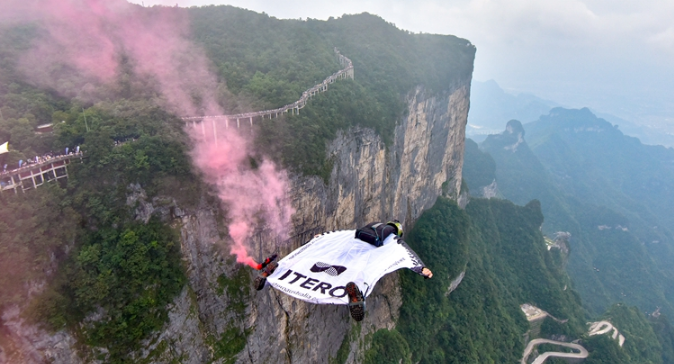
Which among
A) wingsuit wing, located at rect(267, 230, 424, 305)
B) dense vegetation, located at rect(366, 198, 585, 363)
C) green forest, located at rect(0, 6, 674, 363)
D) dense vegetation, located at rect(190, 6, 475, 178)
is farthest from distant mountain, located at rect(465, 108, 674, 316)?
wingsuit wing, located at rect(267, 230, 424, 305)

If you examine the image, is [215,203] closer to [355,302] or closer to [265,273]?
[265,273]

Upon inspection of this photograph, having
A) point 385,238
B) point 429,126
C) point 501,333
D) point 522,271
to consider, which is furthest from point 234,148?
point 522,271

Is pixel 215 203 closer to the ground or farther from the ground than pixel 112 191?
closer to the ground

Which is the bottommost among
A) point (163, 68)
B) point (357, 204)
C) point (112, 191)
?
point (357, 204)

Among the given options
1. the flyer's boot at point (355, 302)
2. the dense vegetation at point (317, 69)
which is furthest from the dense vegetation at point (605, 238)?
the flyer's boot at point (355, 302)

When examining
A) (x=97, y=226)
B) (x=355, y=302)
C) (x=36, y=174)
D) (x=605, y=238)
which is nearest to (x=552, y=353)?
(x=355, y=302)
